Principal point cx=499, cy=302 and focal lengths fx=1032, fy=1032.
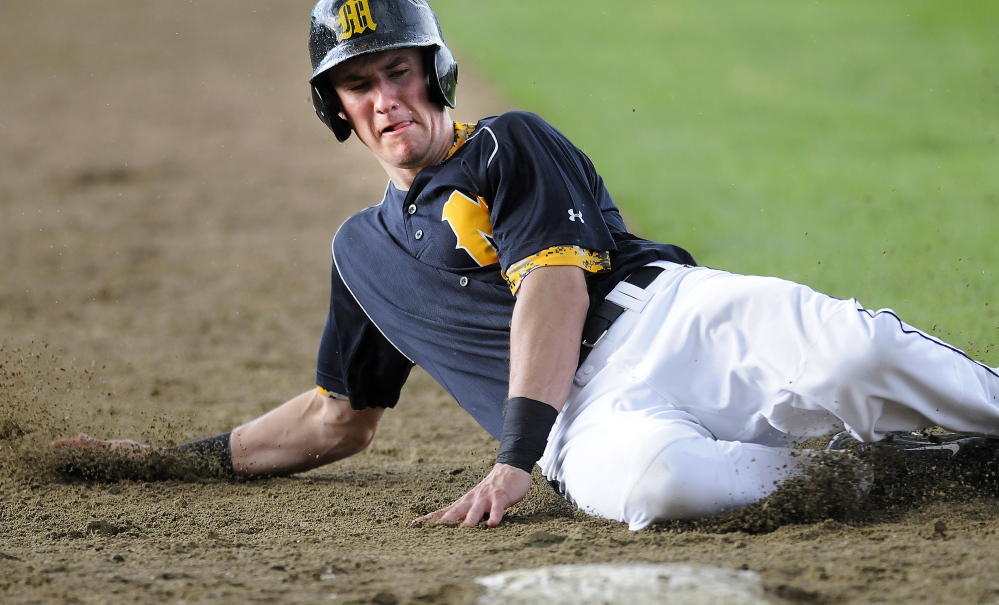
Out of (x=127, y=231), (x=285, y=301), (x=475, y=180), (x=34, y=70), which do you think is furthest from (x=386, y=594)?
(x=34, y=70)

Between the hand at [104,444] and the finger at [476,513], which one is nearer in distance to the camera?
the finger at [476,513]

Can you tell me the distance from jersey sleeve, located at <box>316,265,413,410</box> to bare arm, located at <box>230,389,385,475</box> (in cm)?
8

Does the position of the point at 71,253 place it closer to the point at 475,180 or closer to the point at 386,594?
the point at 475,180

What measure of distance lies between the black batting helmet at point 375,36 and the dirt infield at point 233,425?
1.30 m

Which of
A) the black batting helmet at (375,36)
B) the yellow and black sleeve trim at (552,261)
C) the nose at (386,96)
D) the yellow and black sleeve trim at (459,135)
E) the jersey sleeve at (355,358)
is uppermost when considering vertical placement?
the black batting helmet at (375,36)

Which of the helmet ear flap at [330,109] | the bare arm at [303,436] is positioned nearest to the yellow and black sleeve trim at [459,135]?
the helmet ear flap at [330,109]

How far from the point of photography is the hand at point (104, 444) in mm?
3551

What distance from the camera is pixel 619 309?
2818 mm

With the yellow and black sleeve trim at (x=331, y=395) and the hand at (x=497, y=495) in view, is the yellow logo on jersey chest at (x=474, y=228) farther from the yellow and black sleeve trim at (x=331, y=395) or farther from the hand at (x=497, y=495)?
the yellow and black sleeve trim at (x=331, y=395)

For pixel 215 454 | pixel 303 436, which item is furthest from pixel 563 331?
pixel 215 454

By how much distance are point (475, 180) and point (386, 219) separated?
0.41 m

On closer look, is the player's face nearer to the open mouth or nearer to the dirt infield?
the open mouth

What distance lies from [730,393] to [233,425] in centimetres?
269

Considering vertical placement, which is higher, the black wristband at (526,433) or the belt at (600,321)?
the belt at (600,321)
